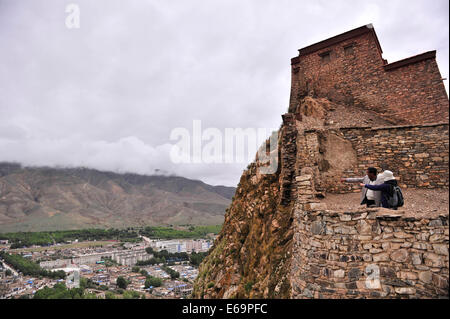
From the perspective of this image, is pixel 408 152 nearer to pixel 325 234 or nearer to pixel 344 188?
pixel 344 188

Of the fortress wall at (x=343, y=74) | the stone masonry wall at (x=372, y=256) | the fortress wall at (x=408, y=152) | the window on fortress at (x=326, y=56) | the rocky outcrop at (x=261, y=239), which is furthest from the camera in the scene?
the window on fortress at (x=326, y=56)

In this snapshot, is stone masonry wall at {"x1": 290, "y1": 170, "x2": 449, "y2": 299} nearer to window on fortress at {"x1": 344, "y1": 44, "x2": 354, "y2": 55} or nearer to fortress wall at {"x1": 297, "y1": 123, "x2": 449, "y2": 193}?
fortress wall at {"x1": 297, "y1": 123, "x2": 449, "y2": 193}

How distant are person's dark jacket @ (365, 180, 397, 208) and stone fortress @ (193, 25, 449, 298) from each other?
0.44 m

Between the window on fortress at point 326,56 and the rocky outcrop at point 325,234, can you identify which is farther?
the window on fortress at point 326,56

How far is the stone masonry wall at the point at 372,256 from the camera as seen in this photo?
456 centimetres

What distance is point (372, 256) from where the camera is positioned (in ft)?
16.7

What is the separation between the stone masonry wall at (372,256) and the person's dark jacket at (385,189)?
1042 mm

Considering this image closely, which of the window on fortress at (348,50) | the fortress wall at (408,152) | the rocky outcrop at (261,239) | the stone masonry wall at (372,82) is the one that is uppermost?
the window on fortress at (348,50)

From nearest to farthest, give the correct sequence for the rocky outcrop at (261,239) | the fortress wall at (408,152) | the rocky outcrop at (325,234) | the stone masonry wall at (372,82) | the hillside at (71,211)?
1. the rocky outcrop at (325,234)
2. the fortress wall at (408,152)
3. the rocky outcrop at (261,239)
4. the stone masonry wall at (372,82)
5. the hillside at (71,211)

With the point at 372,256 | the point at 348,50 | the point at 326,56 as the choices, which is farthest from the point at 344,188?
the point at 326,56

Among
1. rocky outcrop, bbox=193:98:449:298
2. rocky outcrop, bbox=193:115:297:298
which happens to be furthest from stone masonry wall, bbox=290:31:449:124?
rocky outcrop, bbox=193:115:297:298

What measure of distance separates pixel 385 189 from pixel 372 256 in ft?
6.13

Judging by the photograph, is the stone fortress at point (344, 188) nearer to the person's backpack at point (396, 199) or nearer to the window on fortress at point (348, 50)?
the window on fortress at point (348, 50)

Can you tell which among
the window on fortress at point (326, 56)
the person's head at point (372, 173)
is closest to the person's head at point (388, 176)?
the person's head at point (372, 173)
